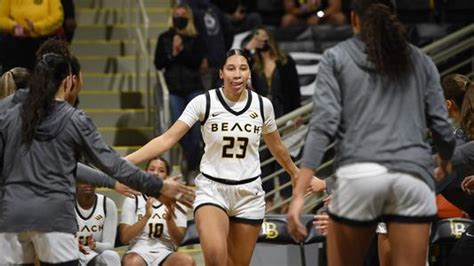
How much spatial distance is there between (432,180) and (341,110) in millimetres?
519

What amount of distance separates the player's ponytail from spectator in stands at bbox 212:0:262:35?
24.7 feet

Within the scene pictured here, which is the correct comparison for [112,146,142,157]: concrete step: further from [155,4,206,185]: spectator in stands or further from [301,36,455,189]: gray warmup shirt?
[301,36,455,189]: gray warmup shirt

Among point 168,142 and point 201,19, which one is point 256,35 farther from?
point 168,142

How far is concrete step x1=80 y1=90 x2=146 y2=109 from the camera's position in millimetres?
11891

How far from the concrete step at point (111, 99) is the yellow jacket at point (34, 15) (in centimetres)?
198

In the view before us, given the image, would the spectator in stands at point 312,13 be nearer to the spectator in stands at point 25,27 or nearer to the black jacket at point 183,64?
the black jacket at point 183,64

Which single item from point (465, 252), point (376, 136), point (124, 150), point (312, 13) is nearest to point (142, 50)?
point (124, 150)

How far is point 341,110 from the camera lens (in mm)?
4836

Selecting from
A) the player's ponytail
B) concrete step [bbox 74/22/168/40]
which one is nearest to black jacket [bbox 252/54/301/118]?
concrete step [bbox 74/22/168/40]

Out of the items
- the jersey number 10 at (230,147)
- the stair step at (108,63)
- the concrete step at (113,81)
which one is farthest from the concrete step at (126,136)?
the jersey number 10 at (230,147)

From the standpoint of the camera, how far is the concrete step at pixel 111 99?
39.0 ft

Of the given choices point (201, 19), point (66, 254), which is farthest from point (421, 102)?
point (201, 19)

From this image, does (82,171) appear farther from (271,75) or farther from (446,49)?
(446,49)

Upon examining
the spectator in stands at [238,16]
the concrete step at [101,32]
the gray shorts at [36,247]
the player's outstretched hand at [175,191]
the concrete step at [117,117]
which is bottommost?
the gray shorts at [36,247]
